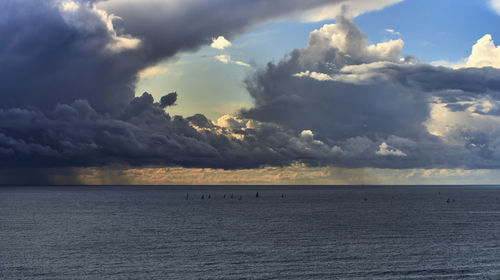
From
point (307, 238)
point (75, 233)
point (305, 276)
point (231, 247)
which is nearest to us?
point (305, 276)

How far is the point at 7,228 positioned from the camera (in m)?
97.4

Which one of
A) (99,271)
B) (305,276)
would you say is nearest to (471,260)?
(305,276)

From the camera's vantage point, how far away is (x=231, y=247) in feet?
228

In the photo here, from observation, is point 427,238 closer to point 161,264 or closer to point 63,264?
point 161,264

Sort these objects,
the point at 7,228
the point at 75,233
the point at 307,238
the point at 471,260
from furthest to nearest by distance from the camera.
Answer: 1. the point at 7,228
2. the point at 75,233
3. the point at 307,238
4. the point at 471,260

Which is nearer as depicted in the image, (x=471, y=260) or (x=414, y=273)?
(x=414, y=273)

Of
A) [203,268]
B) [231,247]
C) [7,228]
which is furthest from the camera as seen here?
[7,228]

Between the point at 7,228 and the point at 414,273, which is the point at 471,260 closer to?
the point at 414,273

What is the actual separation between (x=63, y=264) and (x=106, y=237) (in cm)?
2577

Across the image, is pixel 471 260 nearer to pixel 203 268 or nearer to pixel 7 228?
pixel 203 268

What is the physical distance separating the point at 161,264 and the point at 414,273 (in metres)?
30.9

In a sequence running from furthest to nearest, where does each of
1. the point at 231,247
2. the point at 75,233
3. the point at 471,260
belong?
the point at 75,233
the point at 231,247
the point at 471,260

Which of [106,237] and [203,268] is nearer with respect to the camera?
[203,268]

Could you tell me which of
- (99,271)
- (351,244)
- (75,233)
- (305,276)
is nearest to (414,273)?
(305,276)
